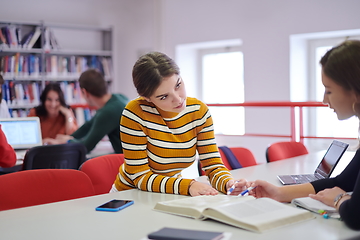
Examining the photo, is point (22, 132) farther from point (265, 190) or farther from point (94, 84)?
point (265, 190)

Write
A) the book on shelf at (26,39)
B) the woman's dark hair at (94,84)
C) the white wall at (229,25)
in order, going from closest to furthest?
the woman's dark hair at (94,84)
the white wall at (229,25)
the book on shelf at (26,39)

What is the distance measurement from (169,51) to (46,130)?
105 inches

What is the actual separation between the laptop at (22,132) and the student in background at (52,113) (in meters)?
0.37

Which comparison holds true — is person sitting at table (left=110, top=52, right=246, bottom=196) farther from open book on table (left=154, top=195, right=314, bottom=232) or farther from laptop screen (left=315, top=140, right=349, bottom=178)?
laptop screen (left=315, top=140, right=349, bottom=178)

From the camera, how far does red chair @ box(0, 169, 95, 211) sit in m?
1.57

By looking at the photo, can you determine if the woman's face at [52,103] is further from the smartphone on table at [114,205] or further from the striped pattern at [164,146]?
the smartphone on table at [114,205]

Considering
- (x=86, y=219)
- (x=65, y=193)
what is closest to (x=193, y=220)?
(x=86, y=219)

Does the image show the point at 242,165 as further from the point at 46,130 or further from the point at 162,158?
the point at 46,130

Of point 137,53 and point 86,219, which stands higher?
point 137,53

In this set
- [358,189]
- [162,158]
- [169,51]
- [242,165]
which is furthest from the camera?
[169,51]

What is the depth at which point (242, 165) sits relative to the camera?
2568 mm

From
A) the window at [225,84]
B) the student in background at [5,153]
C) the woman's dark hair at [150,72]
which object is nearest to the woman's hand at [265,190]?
the woman's dark hair at [150,72]

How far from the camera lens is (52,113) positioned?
4066 mm

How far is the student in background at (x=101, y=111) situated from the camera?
10.0 feet
